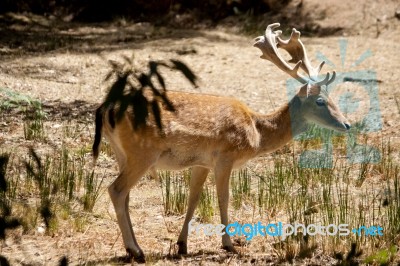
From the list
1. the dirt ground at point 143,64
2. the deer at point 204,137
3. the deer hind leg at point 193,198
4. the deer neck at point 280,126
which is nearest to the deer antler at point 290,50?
the deer at point 204,137

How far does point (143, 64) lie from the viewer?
6.04 metres

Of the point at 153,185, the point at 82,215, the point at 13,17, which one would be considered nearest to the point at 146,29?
the point at 13,17

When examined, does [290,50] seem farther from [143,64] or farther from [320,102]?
[143,64]

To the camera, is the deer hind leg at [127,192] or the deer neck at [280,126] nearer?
the deer hind leg at [127,192]

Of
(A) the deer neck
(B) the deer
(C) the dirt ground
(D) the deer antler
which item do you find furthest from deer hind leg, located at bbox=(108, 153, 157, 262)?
(D) the deer antler

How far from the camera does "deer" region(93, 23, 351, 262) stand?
6.59 m

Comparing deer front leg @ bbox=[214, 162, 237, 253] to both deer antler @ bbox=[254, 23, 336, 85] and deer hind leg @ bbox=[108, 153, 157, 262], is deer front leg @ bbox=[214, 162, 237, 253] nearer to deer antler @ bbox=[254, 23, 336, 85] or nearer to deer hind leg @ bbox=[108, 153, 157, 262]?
deer hind leg @ bbox=[108, 153, 157, 262]

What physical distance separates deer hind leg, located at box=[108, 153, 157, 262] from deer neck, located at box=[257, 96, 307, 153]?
1215mm

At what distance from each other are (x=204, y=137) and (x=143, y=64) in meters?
1.12

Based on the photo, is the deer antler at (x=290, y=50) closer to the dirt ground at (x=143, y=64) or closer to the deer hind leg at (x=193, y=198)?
the dirt ground at (x=143, y=64)

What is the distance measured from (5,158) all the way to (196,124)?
1.81m

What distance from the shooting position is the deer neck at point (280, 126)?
744 cm

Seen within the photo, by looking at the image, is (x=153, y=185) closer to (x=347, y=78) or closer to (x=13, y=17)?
(x=347, y=78)

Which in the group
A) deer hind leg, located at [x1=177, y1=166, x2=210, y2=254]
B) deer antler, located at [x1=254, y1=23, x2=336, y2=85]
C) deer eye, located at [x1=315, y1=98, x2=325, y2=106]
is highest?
deer antler, located at [x1=254, y1=23, x2=336, y2=85]
